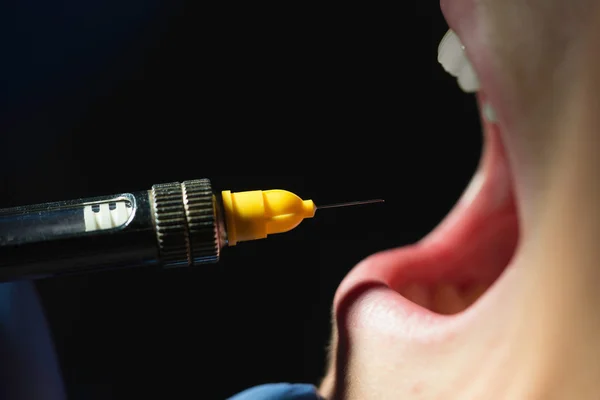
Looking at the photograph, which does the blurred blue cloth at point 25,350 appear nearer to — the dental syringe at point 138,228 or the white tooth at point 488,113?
the dental syringe at point 138,228

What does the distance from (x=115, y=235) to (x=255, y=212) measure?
102 millimetres

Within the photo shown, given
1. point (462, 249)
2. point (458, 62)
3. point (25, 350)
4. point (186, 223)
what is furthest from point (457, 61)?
point (25, 350)

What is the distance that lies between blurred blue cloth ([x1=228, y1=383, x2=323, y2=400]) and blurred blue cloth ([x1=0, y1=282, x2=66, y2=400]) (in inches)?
8.1

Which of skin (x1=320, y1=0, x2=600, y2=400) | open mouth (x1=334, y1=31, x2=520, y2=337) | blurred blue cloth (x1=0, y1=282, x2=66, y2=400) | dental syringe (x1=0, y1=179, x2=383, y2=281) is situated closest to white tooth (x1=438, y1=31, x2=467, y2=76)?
open mouth (x1=334, y1=31, x2=520, y2=337)

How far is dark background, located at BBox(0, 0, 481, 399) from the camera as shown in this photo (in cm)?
69

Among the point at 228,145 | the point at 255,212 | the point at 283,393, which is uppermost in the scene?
the point at 228,145

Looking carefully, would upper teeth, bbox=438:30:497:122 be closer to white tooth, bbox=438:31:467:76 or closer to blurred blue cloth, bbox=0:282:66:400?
white tooth, bbox=438:31:467:76

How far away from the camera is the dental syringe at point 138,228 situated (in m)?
0.48

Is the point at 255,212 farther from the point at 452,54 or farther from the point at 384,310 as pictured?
the point at 452,54

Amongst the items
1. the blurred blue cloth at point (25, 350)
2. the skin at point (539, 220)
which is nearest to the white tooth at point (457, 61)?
the skin at point (539, 220)

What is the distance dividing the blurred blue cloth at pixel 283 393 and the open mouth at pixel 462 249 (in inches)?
3.8

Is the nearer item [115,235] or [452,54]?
[115,235]

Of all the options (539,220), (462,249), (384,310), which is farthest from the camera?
(462,249)

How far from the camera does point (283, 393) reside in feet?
2.15
